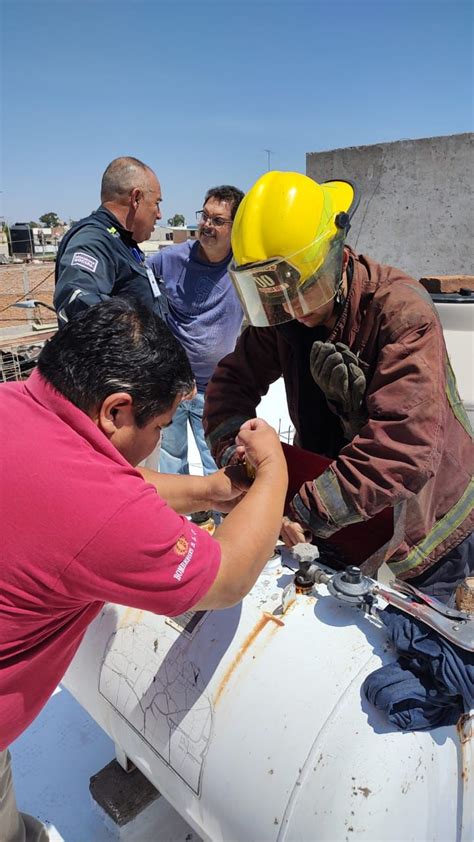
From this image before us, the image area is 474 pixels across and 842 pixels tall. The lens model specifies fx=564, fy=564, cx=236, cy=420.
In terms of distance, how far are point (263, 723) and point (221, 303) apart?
9.44 ft

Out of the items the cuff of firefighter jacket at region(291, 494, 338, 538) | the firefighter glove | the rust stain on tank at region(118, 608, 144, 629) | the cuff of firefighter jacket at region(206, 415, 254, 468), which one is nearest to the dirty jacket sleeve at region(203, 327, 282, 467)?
the cuff of firefighter jacket at region(206, 415, 254, 468)

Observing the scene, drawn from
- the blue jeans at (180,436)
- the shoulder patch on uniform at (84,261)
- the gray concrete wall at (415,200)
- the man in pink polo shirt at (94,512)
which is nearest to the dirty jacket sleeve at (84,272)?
the shoulder patch on uniform at (84,261)

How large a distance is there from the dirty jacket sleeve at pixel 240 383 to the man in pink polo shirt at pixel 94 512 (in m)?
0.65

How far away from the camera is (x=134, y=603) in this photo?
117cm

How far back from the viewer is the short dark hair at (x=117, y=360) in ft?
3.94

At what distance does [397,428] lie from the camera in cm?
148

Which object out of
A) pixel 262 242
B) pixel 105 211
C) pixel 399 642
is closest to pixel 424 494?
pixel 399 642

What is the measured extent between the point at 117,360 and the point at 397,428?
29.5 inches

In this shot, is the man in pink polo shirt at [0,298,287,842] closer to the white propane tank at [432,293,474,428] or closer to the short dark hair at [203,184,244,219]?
the white propane tank at [432,293,474,428]

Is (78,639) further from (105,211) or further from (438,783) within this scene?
(105,211)

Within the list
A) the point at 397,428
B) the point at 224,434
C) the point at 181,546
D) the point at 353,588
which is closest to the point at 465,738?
the point at 353,588

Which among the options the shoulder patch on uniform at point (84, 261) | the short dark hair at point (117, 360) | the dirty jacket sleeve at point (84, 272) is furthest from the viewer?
the shoulder patch on uniform at point (84, 261)

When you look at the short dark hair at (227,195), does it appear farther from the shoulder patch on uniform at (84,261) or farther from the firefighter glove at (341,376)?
the firefighter glove at (341,376)

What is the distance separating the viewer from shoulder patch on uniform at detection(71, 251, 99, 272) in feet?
8.93
